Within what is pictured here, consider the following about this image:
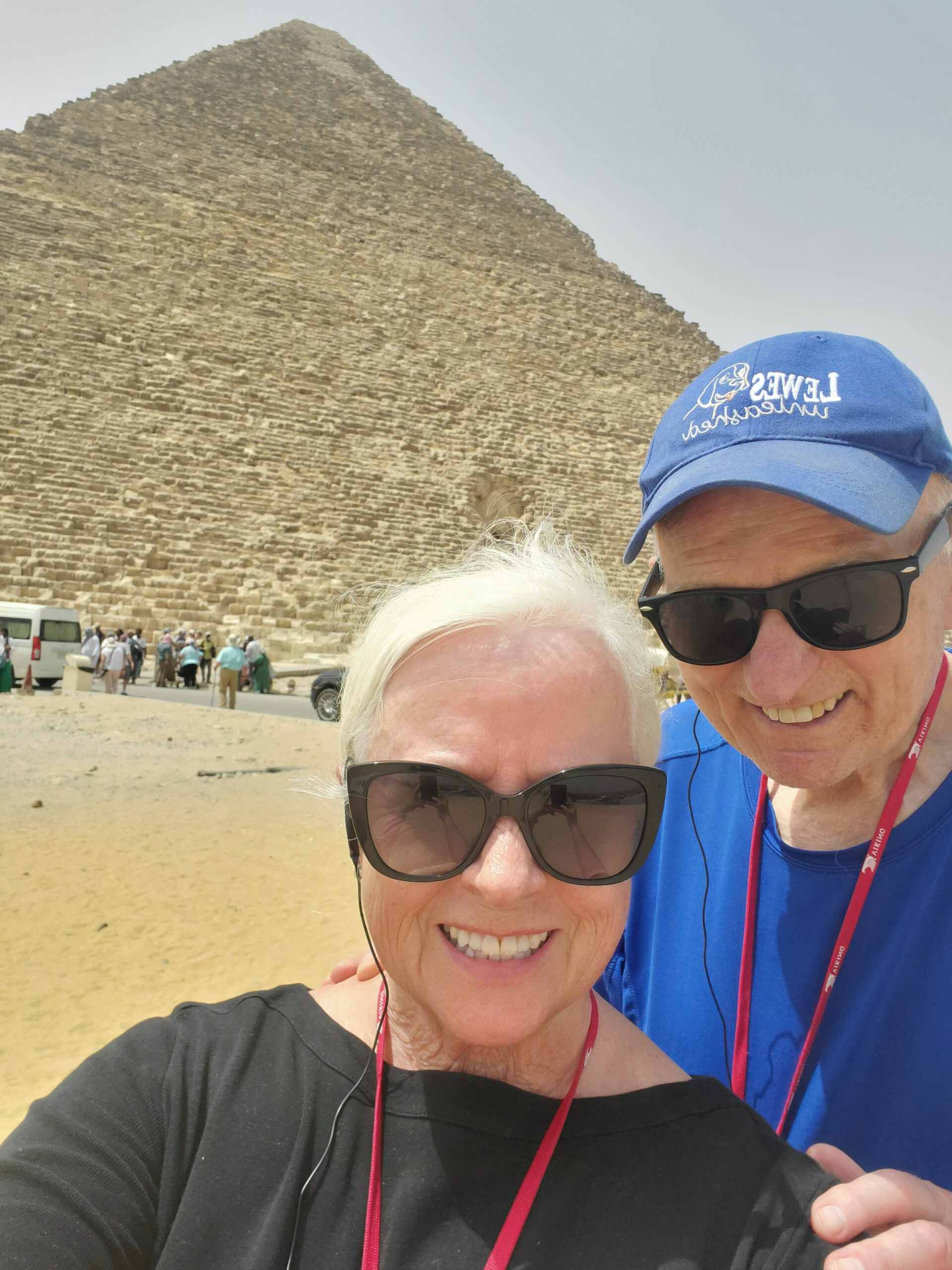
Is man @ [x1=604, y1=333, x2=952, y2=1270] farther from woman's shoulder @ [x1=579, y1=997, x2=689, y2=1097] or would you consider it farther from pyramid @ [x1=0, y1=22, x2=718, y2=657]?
pyramid @ [x1=0, y1=22, x2=718, y2=657]

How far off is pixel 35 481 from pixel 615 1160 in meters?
24.0

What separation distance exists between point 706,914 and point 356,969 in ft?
1.63

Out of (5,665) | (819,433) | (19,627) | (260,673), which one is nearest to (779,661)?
(819,433)

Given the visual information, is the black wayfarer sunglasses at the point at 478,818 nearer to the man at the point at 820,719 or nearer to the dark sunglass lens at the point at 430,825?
the dark sunglass lens at the point at 430,825

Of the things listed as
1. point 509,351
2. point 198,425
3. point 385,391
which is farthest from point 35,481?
point 509,351

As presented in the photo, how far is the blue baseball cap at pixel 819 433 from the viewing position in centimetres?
99

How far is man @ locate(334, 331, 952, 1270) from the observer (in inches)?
39.0

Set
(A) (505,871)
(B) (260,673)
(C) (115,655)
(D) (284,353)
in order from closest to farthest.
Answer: (A) (505,871), (C) (115,655), (B) (260,673), (D) (284,353)

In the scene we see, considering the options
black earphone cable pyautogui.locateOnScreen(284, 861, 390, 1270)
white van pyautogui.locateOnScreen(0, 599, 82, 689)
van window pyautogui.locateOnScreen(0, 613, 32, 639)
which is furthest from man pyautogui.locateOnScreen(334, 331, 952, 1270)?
van window pyautogui.locateOnScreen(0, 613, 32, 639)

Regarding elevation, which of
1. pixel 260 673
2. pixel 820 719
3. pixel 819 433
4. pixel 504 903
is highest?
pixel 819 433

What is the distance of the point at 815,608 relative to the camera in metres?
1.06

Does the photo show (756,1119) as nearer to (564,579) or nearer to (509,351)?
(564,579)

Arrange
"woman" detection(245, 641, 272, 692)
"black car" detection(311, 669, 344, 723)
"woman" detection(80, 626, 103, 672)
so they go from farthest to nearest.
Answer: "woman" detection(245, 641, 272, 692) → "woman" detection(80, 626, 103, 672) → "black car" detection(311, 669, 344, 723)

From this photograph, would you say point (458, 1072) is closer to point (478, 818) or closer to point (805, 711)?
point (478, 818)
